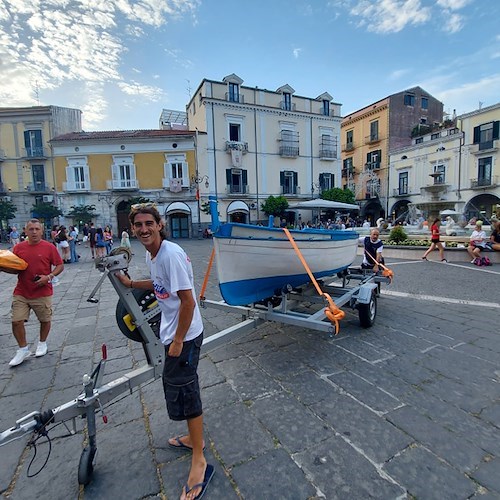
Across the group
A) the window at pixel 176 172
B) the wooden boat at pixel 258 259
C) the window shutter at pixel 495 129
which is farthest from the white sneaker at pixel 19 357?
the window shutter at pixel 495 129

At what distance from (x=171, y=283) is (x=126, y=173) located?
26.8 metres

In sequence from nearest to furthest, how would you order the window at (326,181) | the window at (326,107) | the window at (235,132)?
the window at (235,132), the window at (326,107), the window at (326,181)

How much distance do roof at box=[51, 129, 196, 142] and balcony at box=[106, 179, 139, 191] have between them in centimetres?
350

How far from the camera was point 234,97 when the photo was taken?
88.5ft

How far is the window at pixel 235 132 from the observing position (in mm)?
27203

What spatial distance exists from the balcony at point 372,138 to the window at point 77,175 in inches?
1159

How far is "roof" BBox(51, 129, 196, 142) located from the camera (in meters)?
25.0

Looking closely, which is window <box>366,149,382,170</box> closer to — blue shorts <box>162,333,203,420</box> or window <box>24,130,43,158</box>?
window <box>24,130,43,158</box>

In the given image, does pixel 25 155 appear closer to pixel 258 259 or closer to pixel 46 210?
pixel 46 210

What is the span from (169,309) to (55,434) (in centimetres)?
142

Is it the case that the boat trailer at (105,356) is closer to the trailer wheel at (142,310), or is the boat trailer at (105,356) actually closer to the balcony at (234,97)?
the trailer wheel at (142,310)

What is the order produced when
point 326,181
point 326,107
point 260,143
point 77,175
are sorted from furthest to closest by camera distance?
point 326,181, point 326,107, point 260,143, point 77,175

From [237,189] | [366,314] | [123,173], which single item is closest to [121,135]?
[123,173]

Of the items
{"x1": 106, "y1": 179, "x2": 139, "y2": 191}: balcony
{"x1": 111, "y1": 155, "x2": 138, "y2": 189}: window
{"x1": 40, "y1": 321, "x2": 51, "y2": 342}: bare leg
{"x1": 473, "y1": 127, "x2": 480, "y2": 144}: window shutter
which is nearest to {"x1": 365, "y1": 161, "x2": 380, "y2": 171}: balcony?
{"x1": 473, "y1": 127, "x2": 480, "y2": 144}: window shutter
